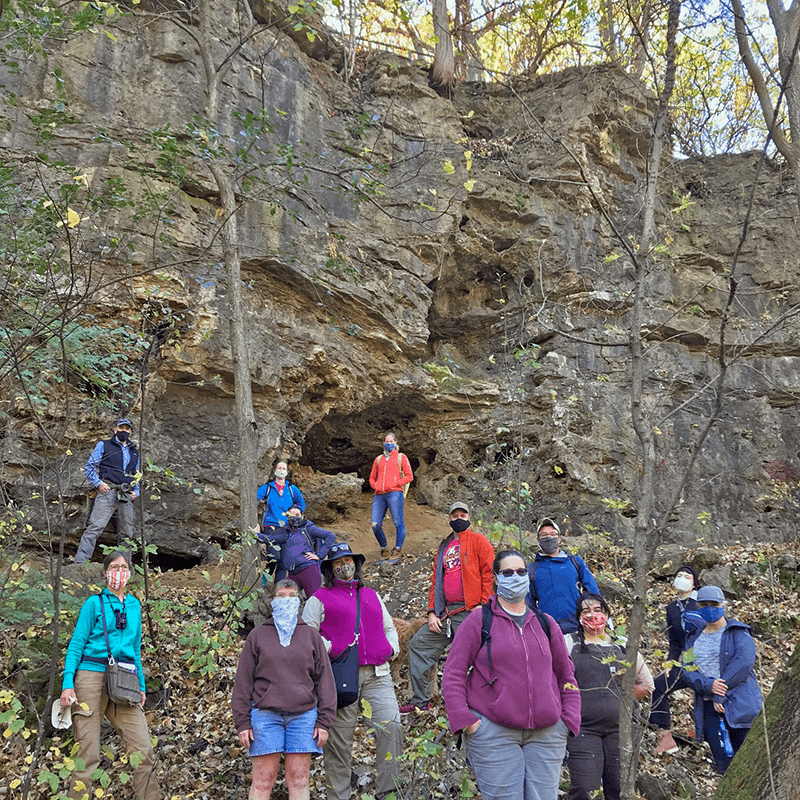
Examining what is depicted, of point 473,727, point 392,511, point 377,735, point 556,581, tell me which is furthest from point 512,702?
point 392,511

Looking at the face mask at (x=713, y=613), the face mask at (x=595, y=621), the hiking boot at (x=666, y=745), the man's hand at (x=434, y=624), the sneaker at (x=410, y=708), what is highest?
the face mask at (x=595, y=621)

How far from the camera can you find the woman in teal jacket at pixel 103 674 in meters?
4.15

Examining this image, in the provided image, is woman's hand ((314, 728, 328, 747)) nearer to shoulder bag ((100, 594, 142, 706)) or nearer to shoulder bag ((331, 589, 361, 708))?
shoulder bag ((331, 589, 361, 708))

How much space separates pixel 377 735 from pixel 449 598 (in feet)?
4.64

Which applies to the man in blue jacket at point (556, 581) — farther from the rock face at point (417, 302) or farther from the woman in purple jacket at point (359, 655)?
the rock face at point (417, 302)

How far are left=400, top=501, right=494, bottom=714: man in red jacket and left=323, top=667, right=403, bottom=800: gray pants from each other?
930mm

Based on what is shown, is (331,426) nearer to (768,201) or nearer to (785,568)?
Result: (785,568)

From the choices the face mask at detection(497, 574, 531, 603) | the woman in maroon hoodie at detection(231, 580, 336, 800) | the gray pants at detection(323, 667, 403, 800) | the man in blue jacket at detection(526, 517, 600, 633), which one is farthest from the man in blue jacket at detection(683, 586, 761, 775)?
the woman in maroon hoodie at detection(231, 580, 336, 800)

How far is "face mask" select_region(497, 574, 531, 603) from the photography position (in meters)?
3.65

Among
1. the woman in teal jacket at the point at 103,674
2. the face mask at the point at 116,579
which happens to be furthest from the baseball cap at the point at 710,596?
the face mask at the point at 116,579

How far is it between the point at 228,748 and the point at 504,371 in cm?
936

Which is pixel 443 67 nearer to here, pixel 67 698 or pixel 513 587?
pixel 513 587

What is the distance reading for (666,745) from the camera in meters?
5.36

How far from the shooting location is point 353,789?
184 inches
